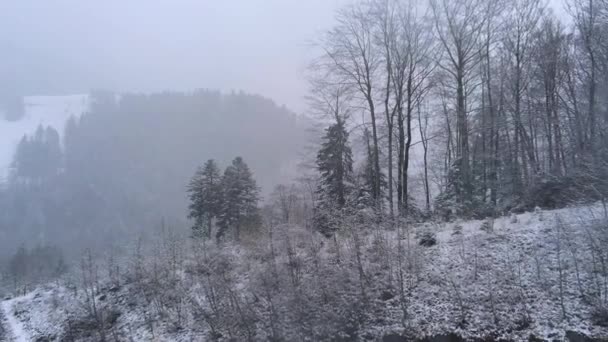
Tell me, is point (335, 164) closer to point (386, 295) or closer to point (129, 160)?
point (386, 295)

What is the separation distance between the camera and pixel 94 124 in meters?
101

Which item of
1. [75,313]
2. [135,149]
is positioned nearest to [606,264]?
[75,313]

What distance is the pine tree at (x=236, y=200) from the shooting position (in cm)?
2575

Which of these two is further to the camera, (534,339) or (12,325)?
(12,325)

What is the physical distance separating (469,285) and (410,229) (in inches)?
144

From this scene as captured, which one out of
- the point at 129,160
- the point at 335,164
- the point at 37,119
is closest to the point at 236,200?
the point at 335,164

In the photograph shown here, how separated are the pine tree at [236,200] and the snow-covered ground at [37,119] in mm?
88946

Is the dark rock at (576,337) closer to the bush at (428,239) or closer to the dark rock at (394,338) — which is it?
the dark rock at (394,338)

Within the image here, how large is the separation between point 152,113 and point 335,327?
108743mm

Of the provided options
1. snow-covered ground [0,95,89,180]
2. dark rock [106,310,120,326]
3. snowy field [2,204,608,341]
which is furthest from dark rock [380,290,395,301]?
snow-covered ground [0,95,89,180]

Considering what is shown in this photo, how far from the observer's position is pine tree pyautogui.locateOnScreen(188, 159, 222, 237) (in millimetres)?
26816

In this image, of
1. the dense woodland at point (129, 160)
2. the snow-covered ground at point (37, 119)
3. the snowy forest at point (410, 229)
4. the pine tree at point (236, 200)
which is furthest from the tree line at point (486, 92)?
the snow-covered ground at point (37, 119)

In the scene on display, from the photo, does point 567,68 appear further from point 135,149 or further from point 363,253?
point 135,149

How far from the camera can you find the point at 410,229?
11.9 metres
